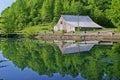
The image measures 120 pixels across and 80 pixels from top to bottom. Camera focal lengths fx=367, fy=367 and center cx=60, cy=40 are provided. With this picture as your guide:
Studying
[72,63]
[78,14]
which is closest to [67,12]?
[78,14]

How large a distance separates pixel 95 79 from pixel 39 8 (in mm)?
125844

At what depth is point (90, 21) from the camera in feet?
354

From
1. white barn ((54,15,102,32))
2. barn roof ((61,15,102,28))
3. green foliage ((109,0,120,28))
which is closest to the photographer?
green foliage ((109,0,120,28))

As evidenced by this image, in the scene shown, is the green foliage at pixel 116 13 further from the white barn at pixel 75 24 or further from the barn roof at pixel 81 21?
the barn roof at pixel 81 21

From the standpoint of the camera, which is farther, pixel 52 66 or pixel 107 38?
pixel 107 38

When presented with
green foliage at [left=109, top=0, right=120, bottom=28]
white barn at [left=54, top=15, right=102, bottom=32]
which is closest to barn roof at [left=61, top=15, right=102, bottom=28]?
white barn at [left=54, top=15, right=102, bottom=32]

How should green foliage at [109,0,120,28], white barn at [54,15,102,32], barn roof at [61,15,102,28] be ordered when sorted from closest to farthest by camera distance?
green foliage at [109,0,120,28]
white barn at [54,15,102,32]
barn roof at [61,15,102,28]

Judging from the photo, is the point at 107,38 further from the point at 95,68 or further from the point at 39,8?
the point at 39,8

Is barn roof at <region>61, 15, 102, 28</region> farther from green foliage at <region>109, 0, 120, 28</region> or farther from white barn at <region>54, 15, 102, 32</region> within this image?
green foliage at <region>109, 0, 120, 28</region>

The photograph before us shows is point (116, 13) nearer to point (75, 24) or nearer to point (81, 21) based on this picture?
point (75, 24)

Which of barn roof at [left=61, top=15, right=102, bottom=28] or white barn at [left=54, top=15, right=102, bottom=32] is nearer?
white barn at [left=54, top=15, right=102, bottom=32]

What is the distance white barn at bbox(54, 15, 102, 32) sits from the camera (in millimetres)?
102312

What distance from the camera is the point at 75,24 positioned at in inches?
4082

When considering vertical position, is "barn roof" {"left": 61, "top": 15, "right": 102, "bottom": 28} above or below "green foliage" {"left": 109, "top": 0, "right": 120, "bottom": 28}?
below
